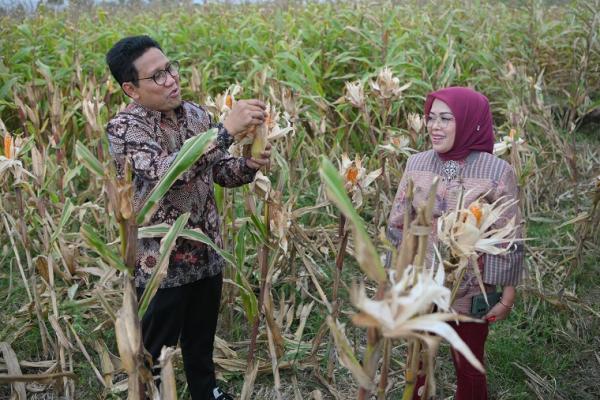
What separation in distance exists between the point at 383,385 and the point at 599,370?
4.20 feet

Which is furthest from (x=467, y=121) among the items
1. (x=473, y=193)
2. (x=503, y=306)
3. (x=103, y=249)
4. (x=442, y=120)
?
(x=103, y=249)

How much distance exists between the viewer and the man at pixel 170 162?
4.50ft

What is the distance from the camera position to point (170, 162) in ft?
4.40

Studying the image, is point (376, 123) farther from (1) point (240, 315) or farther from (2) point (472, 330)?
(2) point (472, 330)

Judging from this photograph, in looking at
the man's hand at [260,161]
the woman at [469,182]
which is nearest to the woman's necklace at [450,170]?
the woman at [469,182]

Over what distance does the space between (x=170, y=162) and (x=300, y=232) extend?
0.62 m

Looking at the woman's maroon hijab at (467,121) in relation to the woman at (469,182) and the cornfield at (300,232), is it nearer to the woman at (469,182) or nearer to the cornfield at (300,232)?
the woman at (469,182)

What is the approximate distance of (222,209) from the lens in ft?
6.48

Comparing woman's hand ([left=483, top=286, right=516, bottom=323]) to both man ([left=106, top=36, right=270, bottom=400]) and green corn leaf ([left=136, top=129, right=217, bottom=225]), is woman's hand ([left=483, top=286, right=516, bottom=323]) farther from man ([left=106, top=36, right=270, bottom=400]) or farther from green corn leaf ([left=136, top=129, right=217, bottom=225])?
green corn leaf ([left=136, top=129, right=217, bottom=225])

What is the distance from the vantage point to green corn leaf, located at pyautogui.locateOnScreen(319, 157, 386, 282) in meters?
0.67

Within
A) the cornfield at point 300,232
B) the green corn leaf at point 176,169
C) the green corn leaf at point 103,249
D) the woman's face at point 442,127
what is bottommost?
the cornfield at point 300,232

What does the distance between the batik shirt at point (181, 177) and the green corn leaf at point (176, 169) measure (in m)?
0.34

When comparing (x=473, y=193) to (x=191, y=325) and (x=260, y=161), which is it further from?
(x=191, y=325)

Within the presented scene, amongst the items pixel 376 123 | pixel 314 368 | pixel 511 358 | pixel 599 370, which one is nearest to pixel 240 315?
pixel 314 368
